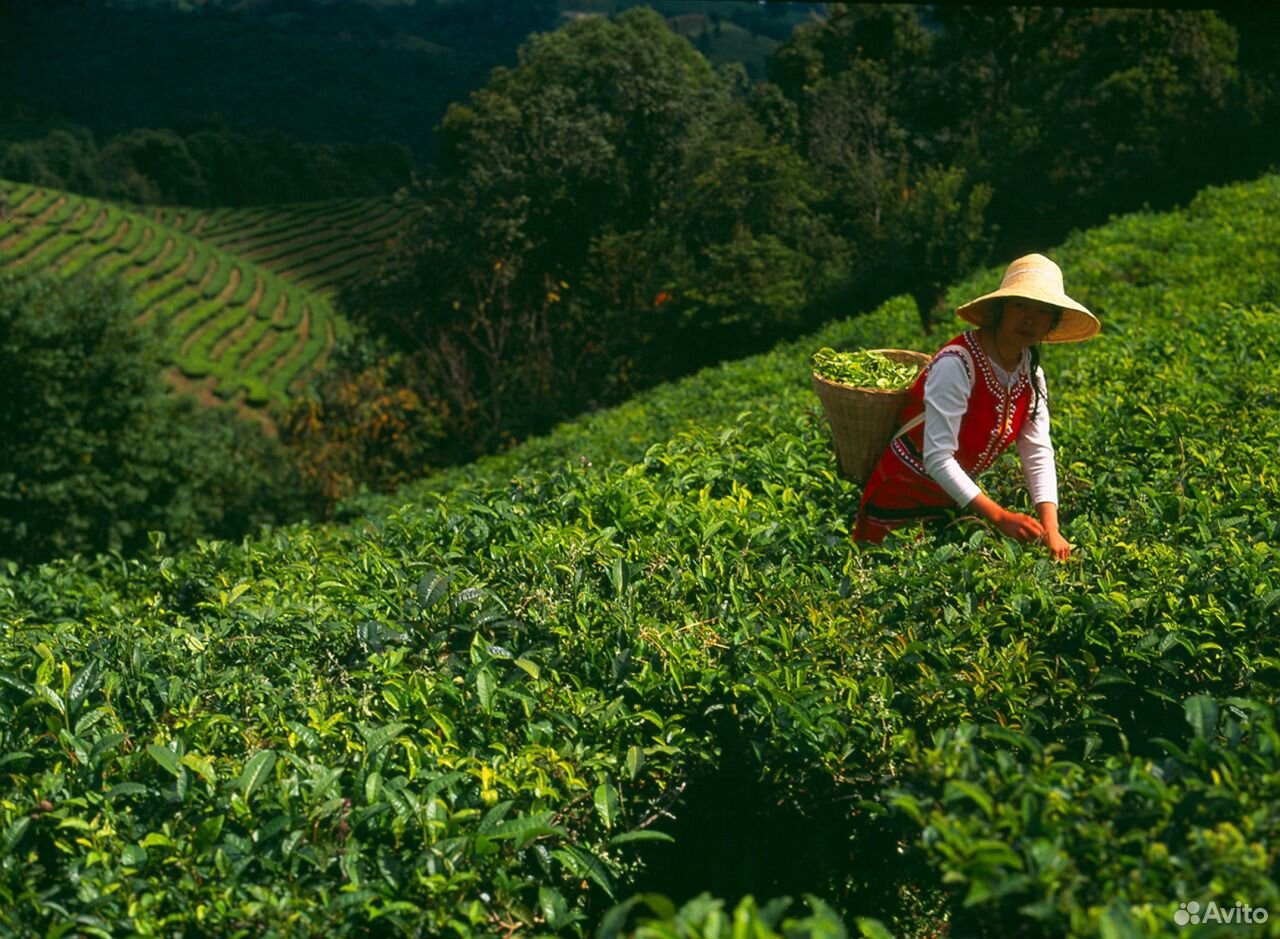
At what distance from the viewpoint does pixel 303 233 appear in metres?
84.4

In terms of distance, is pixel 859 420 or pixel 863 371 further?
pixel 863 371

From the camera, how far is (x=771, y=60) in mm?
39188

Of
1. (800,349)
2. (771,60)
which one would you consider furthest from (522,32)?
(800,349)

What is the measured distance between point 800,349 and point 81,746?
11705 millimetres

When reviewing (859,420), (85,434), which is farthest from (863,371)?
(85,434)

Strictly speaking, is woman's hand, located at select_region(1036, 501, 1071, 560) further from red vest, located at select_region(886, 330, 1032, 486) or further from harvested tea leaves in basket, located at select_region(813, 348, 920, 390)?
harvested tea leaves in basket, located at select_region(813, 348, 920, 390)

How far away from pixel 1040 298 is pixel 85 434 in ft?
65.6

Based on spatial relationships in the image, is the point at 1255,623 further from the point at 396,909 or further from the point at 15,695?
the point at 15,695

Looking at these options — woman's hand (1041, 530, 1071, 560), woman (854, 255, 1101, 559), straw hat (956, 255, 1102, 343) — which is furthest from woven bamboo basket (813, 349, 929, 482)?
woman's hand (1041, 530, 1071, 560)

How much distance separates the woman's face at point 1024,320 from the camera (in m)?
3.71

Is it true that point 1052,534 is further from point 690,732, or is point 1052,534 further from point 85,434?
point 85,434

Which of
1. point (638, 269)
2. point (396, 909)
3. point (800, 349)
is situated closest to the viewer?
point (396, 909)

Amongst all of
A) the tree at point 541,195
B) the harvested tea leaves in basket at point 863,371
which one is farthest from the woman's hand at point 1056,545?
the tree at point 541,195

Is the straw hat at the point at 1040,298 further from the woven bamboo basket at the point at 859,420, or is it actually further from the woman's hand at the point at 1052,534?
the woman's hand at the point at 1052,534
